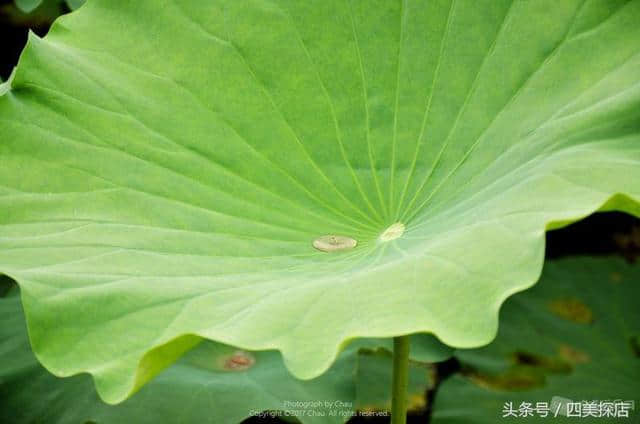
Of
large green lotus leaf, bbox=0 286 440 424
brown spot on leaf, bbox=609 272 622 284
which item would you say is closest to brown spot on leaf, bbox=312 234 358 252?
large green lotus leaf, bbox=0 286 440 424

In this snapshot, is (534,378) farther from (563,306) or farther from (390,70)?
(390,70)

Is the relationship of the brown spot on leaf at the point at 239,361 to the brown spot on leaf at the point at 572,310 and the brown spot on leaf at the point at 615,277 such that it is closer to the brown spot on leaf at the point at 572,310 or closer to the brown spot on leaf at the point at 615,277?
the brown spot on leaf at the point at 572,310

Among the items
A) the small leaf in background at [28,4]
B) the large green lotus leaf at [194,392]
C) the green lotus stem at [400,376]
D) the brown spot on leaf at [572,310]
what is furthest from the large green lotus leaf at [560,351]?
the small leaf in background at [28,4]

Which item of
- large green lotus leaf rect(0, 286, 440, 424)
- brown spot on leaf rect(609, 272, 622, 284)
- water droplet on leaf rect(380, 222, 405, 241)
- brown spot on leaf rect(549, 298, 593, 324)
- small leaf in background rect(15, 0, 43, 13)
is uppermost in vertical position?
small leaf in background rect(15, 0, 43, 13)

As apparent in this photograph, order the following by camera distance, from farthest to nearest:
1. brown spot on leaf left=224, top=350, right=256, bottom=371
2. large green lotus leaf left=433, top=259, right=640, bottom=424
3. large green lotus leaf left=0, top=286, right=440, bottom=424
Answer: large green lotus leaf left=433, top=259, right=640, bottom=424, brown spot on leaf left=224, top=350, right=256, bottom=371, large green lotus leaf left=0, top=286, right=440, bottom=424

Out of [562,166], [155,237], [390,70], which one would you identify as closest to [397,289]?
[562,166]

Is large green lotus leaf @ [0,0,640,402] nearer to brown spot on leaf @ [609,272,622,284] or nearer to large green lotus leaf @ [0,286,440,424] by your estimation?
large green lotus leaf @ [0,286,440,424]

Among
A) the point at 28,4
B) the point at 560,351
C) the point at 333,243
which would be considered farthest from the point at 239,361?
the point at 28,4
